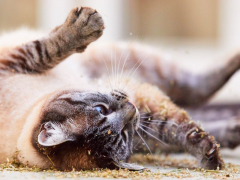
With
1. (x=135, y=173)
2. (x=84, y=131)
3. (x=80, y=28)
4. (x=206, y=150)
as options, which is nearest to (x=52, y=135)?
(x=84, y=131)

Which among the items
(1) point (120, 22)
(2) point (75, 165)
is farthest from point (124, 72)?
(1) point (120, 22)

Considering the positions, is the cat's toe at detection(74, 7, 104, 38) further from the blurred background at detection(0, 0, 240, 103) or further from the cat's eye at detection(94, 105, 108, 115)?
the blurred background at detection(0, 0, 240, 103)

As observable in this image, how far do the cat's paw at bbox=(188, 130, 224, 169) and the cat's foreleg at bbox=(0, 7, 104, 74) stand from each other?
2.43ft

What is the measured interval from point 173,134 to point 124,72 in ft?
1.86

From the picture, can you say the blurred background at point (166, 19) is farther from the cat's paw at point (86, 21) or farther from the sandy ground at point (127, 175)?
the sandy ground at point (127, 175)

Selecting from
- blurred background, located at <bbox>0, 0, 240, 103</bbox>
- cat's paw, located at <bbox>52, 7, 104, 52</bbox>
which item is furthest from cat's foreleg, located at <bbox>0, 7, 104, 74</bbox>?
blurred background, located at <bbox>0, 0, 240, 103</bbox>

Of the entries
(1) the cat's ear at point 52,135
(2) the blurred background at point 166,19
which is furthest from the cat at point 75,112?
(2) the blurred background at point 166,19

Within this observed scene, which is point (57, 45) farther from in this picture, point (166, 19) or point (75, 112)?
point (166, 19)

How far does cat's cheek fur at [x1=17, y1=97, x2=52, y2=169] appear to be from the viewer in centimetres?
165

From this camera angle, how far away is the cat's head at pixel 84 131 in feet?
5.22

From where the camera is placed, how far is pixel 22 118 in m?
1.86

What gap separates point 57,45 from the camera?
77.8 inches

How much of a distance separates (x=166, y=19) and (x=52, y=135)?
530cm

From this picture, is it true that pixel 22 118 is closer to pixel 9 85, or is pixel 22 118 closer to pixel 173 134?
pixel 9 85
